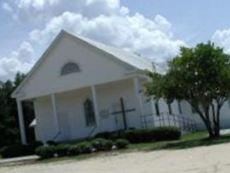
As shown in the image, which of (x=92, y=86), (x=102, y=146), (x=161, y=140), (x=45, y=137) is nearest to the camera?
(x=102, y=146)

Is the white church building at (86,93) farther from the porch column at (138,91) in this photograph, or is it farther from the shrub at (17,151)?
the shrub at (17,151)

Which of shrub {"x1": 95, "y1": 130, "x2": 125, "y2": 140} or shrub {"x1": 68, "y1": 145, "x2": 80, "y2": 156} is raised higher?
shrub {"x1": 95, "y1": 130, "x2": 125, "y2": 140}

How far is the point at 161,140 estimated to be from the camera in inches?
1334

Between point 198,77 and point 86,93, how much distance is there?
14.8 m

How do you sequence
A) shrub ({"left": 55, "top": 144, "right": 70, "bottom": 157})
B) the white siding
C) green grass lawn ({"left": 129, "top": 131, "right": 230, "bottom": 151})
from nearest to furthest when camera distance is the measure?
green grass lawn ({"left": 129, "top": 131, "right": 230, "bottom": 151}) < shrub ({"left": 55, "top": 144, "right": 70, "bottom": 157}) < the white siding

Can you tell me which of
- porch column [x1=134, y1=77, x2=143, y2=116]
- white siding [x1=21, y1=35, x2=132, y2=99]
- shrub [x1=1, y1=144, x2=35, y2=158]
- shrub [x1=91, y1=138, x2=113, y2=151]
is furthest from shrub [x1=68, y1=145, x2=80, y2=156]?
white siding [x1=21, y1=35, x2=132, y2=99]

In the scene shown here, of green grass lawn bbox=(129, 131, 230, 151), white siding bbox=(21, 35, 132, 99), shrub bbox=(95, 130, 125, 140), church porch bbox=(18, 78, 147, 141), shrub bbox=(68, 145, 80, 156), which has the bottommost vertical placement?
green grass lawn bbox=(129, 131, 230, 151)

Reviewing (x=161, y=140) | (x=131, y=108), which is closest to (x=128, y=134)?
(x=161, y=140)

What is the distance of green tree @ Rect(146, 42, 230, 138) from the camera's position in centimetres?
2948

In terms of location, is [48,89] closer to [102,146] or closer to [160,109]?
[160,109]

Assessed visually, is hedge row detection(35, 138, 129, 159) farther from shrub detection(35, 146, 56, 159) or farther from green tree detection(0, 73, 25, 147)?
green tree detection(0, 73, 25, 147)

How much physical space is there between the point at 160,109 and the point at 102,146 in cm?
1301

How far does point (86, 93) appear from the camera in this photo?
43.1 metres

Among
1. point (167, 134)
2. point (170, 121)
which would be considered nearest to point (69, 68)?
point (170, 121)
